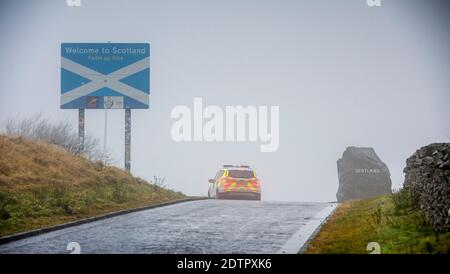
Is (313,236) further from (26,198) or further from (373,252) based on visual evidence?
(26,198)

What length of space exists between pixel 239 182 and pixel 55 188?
27.6ft

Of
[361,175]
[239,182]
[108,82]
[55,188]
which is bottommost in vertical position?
[361,175]

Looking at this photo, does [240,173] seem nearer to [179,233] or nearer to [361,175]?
[179,233]

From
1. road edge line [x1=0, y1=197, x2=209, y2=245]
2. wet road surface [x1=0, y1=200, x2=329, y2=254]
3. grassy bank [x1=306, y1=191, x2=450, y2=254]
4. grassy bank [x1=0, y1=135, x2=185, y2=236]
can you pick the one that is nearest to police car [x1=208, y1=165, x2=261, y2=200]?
grassy bank [x1=0, y1=135, x2=185, y2=236]

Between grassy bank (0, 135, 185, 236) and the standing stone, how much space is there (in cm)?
1923

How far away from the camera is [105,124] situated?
20.2 metres

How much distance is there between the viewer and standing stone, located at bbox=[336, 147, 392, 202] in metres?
39.6

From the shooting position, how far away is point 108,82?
20.5m

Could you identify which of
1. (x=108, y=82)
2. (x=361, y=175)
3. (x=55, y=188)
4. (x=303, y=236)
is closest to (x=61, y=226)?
(x=55, y=188)

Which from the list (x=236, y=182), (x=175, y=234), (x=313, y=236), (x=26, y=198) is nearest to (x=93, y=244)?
(x=175, y=234)

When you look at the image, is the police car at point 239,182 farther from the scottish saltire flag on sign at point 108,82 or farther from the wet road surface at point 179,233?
the wet road surface at point 179,233

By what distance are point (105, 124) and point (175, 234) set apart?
10.0 metres

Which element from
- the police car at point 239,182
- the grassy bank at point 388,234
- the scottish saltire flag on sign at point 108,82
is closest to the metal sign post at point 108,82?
the scottish saltire flag on sign at point 108,82

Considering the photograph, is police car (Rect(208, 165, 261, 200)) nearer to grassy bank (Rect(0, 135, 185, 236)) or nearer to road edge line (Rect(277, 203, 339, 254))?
grassy bank (Rect(0, 135, 185, 236))
